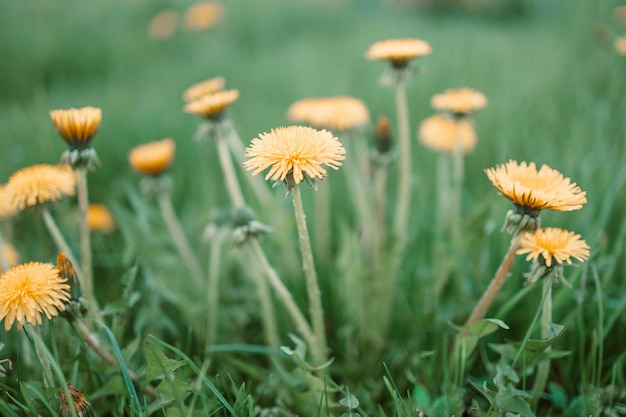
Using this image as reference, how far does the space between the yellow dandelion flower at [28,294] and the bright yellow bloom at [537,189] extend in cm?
81

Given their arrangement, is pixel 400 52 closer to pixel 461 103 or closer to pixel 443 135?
pixel 461 103

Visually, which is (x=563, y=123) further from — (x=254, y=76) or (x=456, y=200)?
(x=254, y=76)

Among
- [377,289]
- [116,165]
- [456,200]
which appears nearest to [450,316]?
[377,289]

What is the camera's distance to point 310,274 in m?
1.01

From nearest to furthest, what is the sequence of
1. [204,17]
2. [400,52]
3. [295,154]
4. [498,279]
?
[295,154]
[498,279]
[400,52]
[204,17]

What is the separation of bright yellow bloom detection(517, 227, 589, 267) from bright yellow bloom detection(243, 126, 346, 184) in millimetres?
377

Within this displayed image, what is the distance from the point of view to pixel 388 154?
4.72ft

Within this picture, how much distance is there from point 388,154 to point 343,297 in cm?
43

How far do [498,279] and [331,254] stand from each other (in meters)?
0.78

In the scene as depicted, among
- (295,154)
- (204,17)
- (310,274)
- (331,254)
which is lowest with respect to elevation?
(331,254)

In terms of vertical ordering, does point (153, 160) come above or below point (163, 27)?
below

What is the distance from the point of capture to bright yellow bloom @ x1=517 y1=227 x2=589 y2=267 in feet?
2.84

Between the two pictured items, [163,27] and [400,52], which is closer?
[400,52]

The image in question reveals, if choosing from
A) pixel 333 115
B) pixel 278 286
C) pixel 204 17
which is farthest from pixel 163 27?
pixel 278 286
